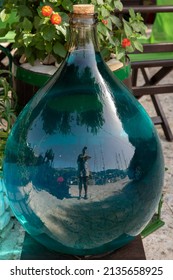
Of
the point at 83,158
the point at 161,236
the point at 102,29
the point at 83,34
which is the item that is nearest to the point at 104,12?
the point at 102,29

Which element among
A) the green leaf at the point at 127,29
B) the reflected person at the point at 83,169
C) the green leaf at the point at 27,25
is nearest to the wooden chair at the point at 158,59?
the green leaf at the point at 127,29

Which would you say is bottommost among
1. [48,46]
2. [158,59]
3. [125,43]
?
[158,59]

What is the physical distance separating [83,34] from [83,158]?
0.78 feet

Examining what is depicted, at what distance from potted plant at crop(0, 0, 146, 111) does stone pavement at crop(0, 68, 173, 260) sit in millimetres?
442

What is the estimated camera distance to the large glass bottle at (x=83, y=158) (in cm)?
96

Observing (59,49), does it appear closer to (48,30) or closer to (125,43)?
(48,30)

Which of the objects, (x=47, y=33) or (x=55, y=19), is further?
(x=47, y=33)

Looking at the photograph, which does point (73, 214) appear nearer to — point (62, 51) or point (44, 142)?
point (44, 142)

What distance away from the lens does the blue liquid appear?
0.96m

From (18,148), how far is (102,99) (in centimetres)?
18

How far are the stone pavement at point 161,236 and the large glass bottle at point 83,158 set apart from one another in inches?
9.1

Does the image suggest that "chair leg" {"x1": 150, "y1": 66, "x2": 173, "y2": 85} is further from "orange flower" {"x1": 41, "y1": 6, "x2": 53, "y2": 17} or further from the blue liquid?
the blue liquid

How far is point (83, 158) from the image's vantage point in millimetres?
949

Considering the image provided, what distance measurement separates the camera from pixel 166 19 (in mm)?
3463
